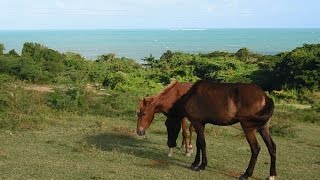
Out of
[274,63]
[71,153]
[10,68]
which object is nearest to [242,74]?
[274,63]

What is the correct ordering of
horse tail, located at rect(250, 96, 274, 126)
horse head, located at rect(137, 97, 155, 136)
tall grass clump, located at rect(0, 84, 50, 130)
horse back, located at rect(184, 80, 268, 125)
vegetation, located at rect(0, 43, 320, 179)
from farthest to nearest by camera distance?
tall grass clump, located at rect(0, 84, 50, 130) → horse head, located at rect(137, 97, 155, 136) → vegetation, located at rect(0, 43, 320, 179) → horse back, located at rect(184, 80, 268, 125) → horse tail, located at rect(250, 96, 274, 126)

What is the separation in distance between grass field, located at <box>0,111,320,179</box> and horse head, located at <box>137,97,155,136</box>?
722mm

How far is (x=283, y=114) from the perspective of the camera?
19.8 m

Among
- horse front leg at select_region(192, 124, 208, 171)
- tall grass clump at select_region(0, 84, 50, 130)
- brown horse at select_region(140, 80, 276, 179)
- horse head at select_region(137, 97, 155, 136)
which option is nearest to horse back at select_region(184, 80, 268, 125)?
brown horse at select_region(140, 80, 276, 179)

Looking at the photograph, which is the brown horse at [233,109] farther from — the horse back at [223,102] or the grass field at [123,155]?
the grass field at [123,155]

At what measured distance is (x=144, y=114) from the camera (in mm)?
9914

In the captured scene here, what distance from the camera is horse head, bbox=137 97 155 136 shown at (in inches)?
390

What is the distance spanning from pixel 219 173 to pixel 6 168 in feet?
13.6

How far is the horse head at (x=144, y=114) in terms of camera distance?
991cm

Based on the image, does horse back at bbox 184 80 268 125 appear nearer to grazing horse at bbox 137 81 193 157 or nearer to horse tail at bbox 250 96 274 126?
horse tail at bbox 250 96 274 126

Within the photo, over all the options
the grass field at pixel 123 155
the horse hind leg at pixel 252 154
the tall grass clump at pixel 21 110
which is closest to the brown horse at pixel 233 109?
the horse hind leg at pixel 252 154

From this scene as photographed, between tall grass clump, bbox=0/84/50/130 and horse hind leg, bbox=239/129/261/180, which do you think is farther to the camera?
tall grass clump, bbox=0/84/50/130

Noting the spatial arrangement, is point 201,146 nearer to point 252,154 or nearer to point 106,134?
point 252,154

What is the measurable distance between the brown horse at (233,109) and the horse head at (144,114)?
692mm
